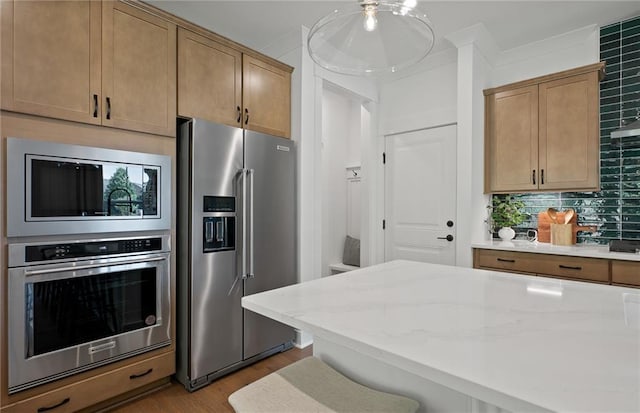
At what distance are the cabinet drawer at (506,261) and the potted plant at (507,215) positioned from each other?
0.36 m

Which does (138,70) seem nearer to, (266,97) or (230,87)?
(230,87)

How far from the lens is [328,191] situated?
4527 millimetres

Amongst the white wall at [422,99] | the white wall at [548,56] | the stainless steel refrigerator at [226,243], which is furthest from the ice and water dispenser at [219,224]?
the white wall at [548,56]

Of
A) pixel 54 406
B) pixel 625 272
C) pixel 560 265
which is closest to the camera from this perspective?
pixel 54 406

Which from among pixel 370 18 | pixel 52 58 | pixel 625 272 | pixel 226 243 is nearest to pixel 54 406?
pixel 226 243

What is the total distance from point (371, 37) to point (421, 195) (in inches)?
91.3

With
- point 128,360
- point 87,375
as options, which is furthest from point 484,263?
point 87,375

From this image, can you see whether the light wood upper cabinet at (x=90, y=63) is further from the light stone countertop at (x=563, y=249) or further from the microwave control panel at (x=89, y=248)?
the light stone countertop at (x=563, y=249)

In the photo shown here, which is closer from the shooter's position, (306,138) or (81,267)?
(81,267)

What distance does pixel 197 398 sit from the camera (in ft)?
6.82

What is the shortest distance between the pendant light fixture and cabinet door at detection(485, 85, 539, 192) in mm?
1986

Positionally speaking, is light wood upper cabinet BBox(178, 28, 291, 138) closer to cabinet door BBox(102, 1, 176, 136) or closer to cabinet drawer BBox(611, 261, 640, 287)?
cabinet door BBox(102, 1, 176, 136)

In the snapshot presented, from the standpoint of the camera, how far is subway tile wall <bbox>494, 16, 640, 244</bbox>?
8.82 feet

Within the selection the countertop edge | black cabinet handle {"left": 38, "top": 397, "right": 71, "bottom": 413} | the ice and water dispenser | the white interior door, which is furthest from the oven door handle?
the white interior door
